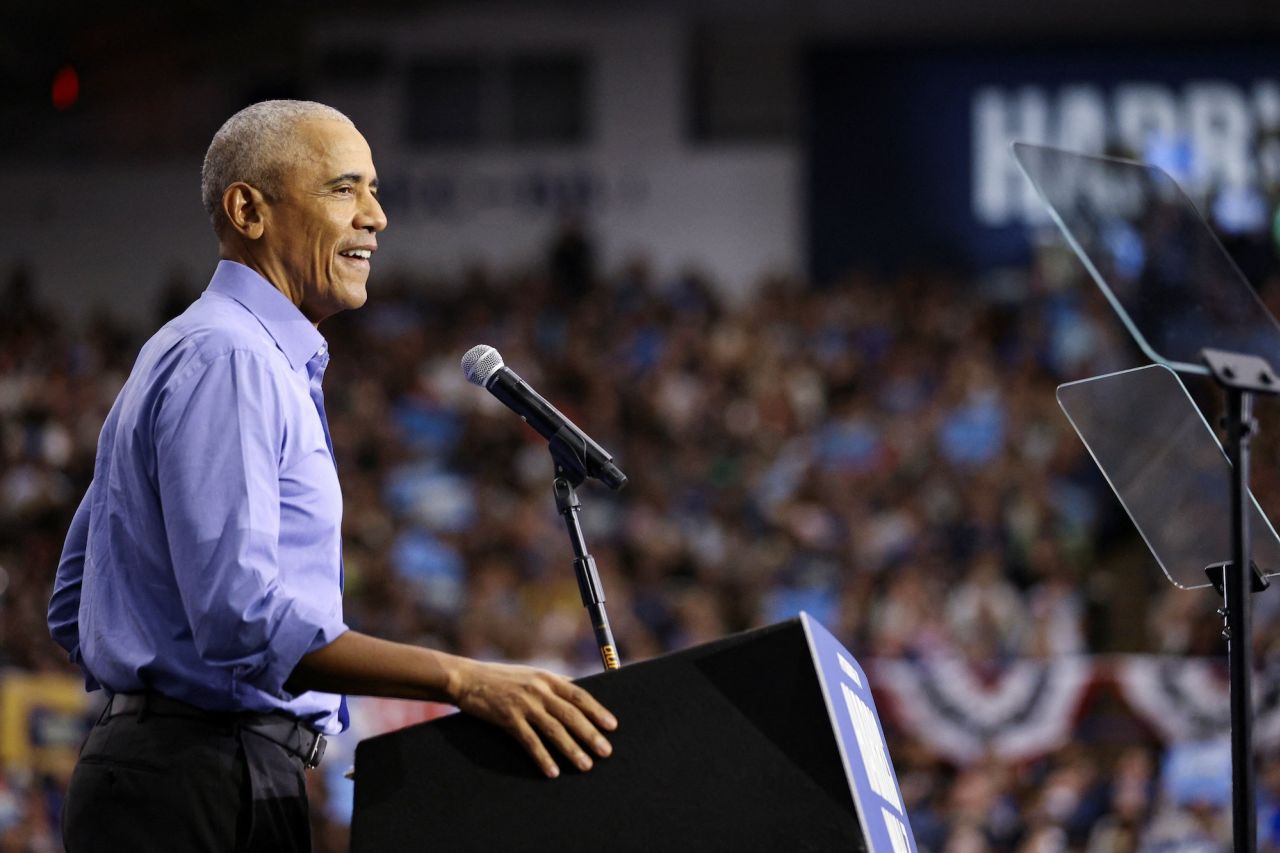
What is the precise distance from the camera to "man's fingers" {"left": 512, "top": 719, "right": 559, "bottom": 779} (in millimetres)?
1867

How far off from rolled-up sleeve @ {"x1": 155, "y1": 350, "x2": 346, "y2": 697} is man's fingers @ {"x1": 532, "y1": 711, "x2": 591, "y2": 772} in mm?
263

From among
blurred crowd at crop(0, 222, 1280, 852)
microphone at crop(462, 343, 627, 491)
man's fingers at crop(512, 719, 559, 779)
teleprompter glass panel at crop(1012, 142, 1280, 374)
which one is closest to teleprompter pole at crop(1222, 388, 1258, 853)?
teleprompter glass panel at crop(1012, 142, 1280, 374)

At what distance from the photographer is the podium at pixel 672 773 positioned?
1847 millimetres

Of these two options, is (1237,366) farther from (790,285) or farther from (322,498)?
(790,285)

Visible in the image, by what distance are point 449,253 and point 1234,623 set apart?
1175cm

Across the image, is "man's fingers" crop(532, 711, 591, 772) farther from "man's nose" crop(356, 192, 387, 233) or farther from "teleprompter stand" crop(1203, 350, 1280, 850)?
"teleprompter stand" crop(1203, 350, 1280, 850)

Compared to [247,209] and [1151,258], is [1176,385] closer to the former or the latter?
[1151,258]

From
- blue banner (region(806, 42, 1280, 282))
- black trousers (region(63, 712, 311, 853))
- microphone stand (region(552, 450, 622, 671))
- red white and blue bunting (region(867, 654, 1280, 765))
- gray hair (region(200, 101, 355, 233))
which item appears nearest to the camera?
black trousers (region(63, 712, 311, 853))

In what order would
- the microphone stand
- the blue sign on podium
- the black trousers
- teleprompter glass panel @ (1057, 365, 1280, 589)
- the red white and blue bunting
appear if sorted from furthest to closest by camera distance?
the red white and blue bunting → teleprompter glass panel @ (1057, 365, 1280, 589) → the microphone stand → the black trousers → the blue sign on podium

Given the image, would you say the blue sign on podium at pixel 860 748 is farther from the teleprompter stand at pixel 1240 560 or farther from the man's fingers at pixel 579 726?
the teleprompter stand at pixel 1240 560

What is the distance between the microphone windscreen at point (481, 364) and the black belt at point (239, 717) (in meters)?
0.50

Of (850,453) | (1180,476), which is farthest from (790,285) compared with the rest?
(1180,476)

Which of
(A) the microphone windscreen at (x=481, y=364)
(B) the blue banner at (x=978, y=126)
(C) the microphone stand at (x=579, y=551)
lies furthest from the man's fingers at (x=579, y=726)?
(B) the blue banner at (x=978, y=126)

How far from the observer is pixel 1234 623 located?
7.13 feet
